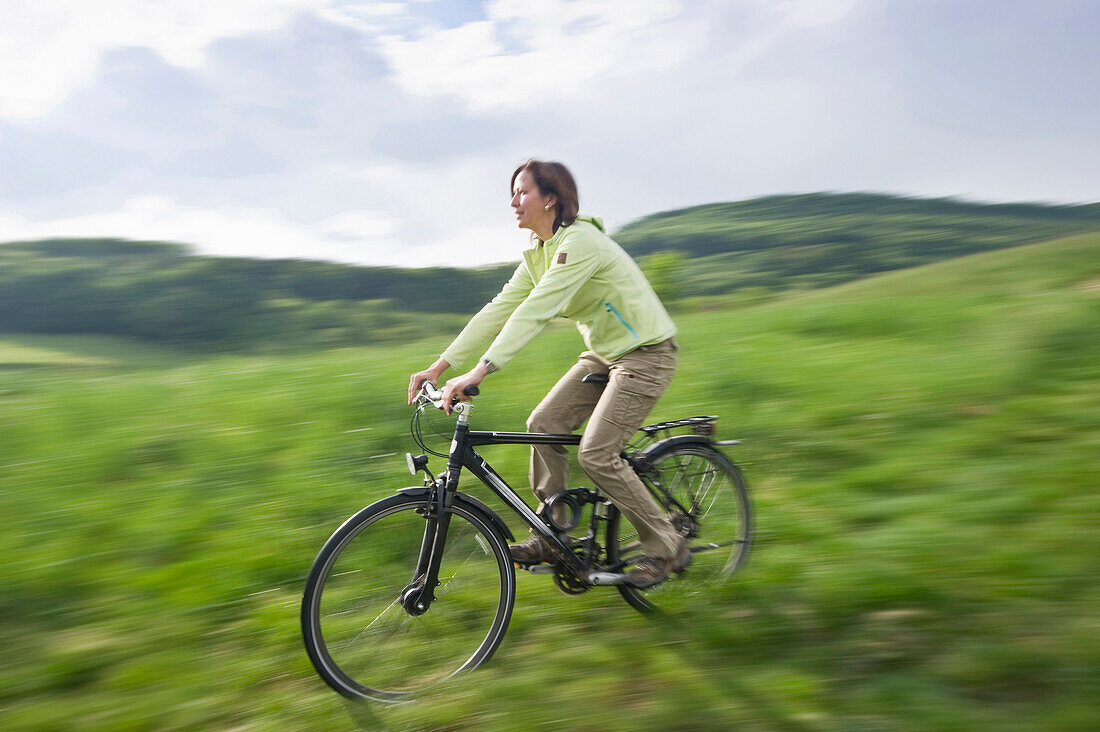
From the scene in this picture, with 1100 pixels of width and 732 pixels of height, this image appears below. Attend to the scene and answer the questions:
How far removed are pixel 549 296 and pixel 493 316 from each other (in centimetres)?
51

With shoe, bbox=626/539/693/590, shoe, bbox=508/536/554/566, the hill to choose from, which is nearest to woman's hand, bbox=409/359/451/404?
shoe, bbox=508/536/554/566

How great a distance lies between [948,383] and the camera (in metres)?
7.55

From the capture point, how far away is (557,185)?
3.74 metres

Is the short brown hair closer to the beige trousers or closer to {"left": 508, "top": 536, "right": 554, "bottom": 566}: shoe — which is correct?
the beige trousers

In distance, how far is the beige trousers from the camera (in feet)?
12.4

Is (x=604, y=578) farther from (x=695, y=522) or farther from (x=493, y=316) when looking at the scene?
(x=493, y=316)

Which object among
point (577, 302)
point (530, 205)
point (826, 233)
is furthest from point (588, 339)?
point (826, 233)

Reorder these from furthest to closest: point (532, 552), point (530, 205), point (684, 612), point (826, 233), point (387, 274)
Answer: point (826, 233), point (387, 274), point (684, 612), point (532, 552), point (530, 205)

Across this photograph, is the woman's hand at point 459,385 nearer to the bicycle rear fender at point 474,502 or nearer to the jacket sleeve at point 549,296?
the jacket sleeve at point 549,296

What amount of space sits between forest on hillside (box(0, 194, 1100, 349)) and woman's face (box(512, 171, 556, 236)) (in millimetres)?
33644

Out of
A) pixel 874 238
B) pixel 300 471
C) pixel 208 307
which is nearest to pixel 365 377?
pixel 300 471

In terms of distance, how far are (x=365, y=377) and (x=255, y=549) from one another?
15.3 ft

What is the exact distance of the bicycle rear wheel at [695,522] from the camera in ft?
13.6

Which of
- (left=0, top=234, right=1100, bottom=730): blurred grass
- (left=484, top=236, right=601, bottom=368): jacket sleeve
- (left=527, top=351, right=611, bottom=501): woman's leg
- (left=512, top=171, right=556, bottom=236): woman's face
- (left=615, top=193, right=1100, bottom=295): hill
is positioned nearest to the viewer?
(left=0, top=234, right=1100, bottom=730): blurred grass
